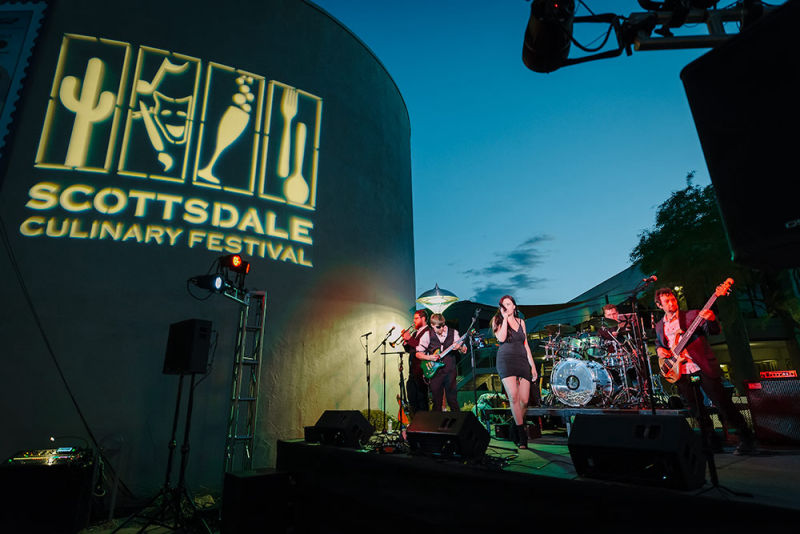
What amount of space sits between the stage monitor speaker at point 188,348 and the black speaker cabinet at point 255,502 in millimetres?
1104

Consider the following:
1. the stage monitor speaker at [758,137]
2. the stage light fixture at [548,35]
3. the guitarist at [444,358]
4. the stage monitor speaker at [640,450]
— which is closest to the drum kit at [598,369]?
the guitarist at [444,358]

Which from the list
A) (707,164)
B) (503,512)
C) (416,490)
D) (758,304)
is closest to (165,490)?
(416,490)

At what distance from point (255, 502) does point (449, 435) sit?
6.01 ft

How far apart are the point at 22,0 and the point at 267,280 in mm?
5801

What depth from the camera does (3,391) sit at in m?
5.23

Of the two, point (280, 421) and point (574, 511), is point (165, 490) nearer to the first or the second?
point (280, 421)

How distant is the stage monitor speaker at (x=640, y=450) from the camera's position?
2197 mm

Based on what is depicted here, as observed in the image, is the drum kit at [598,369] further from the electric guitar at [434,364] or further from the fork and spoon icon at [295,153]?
the fork and spoon icon at [295,153]

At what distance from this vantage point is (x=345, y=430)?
14.4ft

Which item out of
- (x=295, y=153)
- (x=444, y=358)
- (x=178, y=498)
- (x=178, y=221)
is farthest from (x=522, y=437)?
(x=295, y=153)

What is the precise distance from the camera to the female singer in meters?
4.25

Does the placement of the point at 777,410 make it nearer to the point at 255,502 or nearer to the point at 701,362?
the point at 701,362

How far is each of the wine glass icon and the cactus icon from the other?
154cm

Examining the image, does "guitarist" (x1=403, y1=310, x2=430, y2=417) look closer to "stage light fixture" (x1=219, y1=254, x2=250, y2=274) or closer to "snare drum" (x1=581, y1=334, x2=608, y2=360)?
"stage light fixture" (x1=219, y1=254, x2=250, y2=274)
